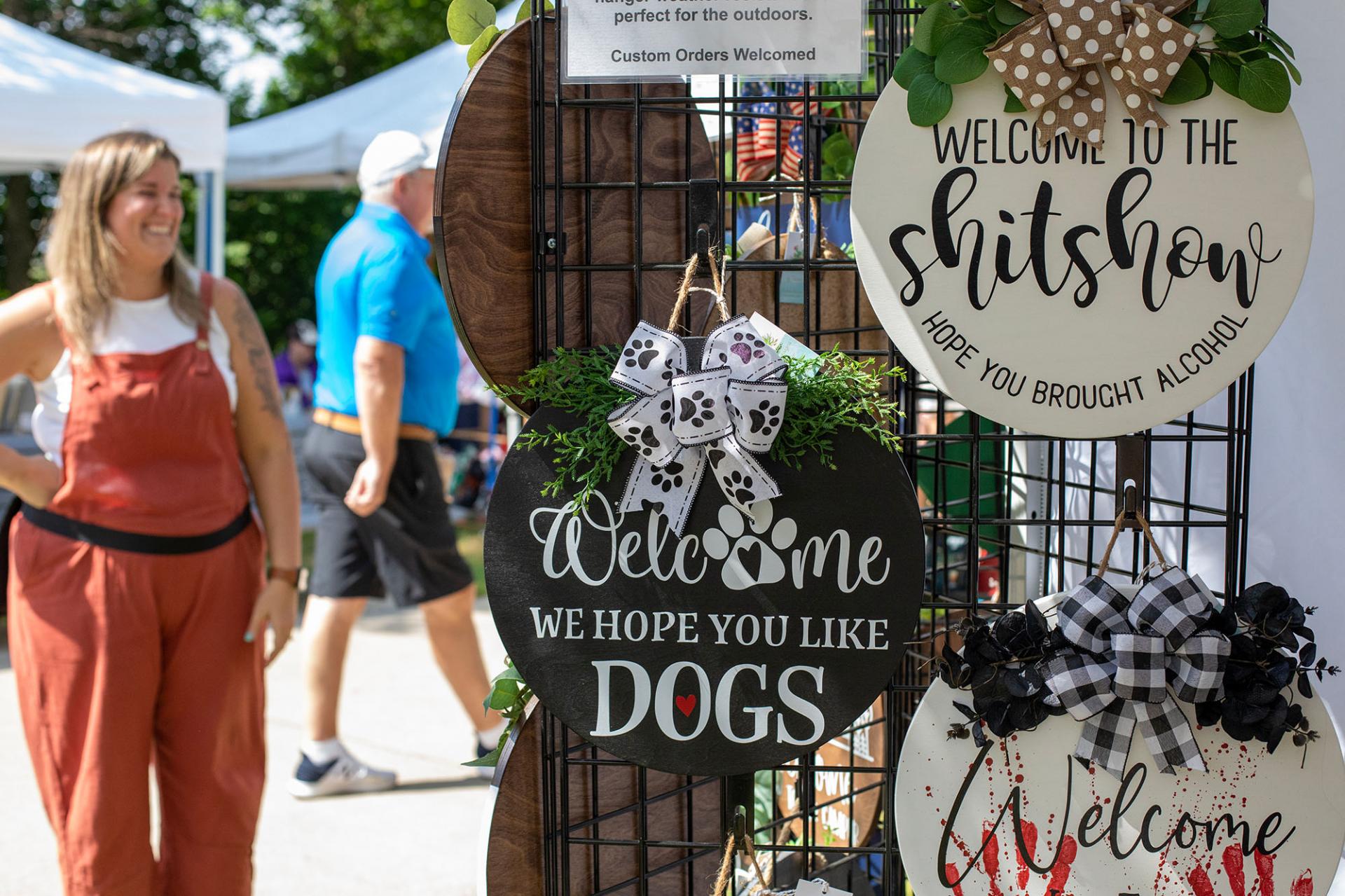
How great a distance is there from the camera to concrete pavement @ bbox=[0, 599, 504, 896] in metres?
2.86

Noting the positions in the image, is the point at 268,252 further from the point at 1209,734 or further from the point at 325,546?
the point at 1209,734

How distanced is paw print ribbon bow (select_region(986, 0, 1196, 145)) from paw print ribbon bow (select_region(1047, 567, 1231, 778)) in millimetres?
469

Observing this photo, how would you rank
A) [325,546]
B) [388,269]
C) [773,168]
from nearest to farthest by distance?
[773,168] → [388,269] → [325,546]

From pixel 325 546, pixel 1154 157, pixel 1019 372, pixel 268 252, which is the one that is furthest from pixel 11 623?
pixel 268 252

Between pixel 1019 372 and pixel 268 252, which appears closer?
pixel 1019 372

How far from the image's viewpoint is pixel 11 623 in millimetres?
2178

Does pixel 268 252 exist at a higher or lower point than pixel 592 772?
higher

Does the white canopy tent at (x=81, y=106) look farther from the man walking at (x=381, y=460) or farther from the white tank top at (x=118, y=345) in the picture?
the white tank top at (x=118, y=345)

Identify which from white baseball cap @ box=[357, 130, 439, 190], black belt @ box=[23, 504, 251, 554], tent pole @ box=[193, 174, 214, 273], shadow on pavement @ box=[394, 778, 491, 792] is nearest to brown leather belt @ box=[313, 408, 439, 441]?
white baseball cap @ box=[357, 130, 439, 190]

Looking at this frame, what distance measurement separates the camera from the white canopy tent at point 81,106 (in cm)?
481

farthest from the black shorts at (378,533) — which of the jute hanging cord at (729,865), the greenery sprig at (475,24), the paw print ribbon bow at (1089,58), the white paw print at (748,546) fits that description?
the paw print ribbon bow at (1089,58)

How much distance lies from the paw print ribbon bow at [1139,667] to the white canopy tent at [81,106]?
4439 millimetres

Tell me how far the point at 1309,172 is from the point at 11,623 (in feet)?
7.19

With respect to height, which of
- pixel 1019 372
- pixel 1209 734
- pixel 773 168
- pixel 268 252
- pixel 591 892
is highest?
pixel 268 252
